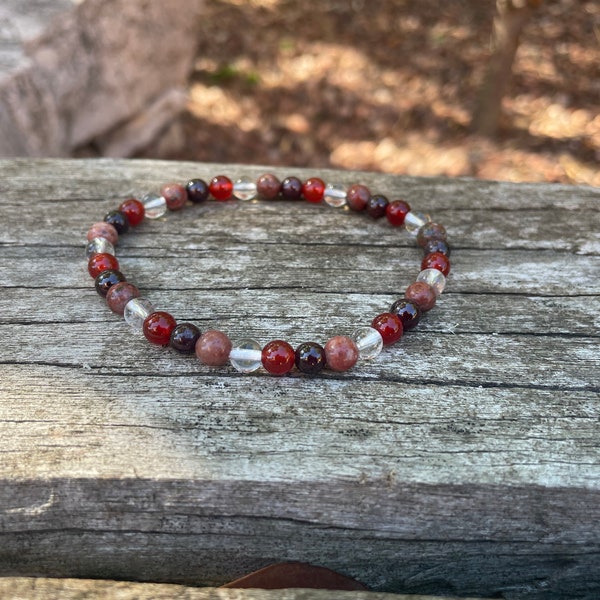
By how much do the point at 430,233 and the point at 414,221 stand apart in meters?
0.11

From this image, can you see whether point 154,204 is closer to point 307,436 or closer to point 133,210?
point 133,210

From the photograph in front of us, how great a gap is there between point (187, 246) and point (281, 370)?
658 mm

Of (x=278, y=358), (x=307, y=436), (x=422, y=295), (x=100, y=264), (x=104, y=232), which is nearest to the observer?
(x=307, y=436)

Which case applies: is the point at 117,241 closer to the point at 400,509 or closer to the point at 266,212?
the point at 266,212

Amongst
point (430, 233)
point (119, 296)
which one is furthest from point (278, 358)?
point (430, 233)

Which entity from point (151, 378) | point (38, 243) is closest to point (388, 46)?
point (38, 243)

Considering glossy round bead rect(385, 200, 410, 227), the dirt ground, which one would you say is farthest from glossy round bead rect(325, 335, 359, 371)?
the dirt ground

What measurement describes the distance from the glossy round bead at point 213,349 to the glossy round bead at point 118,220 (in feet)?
2.15

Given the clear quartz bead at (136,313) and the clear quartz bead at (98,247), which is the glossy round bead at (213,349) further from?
the clear quartz bead at (98,247)

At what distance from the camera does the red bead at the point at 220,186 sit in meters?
2.31

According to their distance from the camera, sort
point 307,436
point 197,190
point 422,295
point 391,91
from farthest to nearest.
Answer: point 391,91
point 197,190
point 422,295
point 307,436

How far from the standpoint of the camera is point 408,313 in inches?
70.0

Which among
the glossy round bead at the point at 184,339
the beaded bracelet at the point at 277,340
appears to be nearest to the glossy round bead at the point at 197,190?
the beaded bracelet at the point at 277,340

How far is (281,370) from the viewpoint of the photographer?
1633 mm
